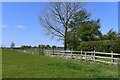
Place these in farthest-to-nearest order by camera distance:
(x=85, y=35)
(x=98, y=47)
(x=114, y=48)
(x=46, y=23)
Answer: (x=46, y=23) < (x=85, y=35) < (x=98, y=47) < (x=114, y=48)

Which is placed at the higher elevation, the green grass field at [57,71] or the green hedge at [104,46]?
the green hedge at [104,46]

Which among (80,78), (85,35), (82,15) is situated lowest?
(80,78)

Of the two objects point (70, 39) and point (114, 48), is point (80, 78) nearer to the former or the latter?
point (114, 48)

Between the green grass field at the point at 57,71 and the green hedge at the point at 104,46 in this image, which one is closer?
the green grass field at the point at 57,71

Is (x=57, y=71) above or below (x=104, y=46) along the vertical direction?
below

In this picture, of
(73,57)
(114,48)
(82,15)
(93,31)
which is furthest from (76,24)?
(114,48)

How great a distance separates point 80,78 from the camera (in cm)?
1338

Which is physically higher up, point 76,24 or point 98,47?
point 76,24

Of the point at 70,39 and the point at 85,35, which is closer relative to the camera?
the point at 85,35

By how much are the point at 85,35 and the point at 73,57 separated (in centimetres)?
1231

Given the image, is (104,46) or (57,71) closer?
(57,71)

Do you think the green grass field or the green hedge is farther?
the green hedge

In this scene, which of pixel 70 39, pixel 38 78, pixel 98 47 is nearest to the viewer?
pixel 38 78

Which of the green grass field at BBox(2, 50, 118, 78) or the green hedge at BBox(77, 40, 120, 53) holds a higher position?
the green hedge at BBox(77, 40, 120, 53)
